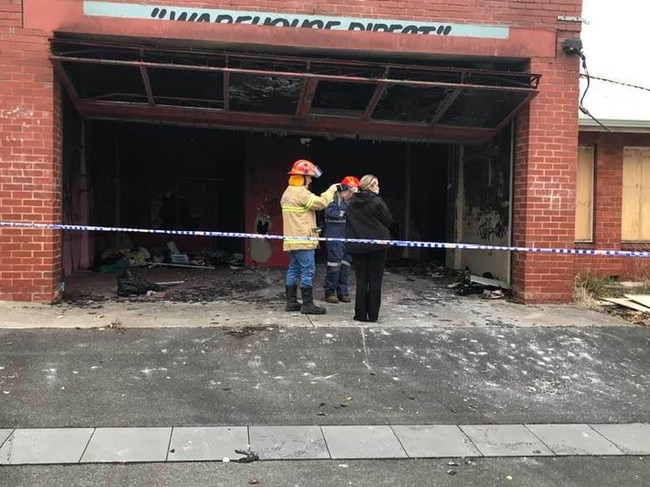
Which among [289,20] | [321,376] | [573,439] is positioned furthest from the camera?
[289,20]

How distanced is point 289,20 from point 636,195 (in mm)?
6867

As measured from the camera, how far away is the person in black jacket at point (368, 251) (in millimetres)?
6973

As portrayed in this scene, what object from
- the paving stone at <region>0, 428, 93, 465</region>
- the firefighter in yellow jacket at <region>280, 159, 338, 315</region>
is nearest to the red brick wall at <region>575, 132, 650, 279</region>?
the firefighter in yellow jacket at <region>280, 159, 338, 315</region>

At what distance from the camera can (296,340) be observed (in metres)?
6.26

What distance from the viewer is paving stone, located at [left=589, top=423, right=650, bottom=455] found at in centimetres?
438

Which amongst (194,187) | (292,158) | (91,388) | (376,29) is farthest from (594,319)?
(194,187)

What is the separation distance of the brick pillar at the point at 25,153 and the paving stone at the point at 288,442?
437 centimetres

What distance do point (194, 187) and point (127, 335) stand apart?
29.2ft

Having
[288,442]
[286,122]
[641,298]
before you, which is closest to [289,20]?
[286,122]

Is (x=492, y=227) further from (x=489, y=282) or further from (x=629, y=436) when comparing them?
(x=629, y=436)

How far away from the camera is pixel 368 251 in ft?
22.7

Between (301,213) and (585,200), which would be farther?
(585,200)

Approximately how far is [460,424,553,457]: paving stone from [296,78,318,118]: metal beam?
16.4ft

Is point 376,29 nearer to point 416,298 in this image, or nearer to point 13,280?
point 416,298
